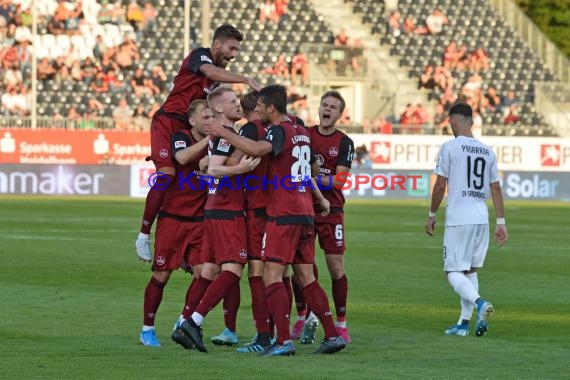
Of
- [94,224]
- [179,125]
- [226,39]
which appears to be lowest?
[94,224]

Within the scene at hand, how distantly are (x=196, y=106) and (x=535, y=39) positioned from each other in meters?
42.4

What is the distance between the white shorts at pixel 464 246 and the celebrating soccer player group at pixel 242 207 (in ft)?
3.39

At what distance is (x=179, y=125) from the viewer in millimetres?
11336

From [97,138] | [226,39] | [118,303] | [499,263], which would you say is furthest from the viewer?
[97,138]

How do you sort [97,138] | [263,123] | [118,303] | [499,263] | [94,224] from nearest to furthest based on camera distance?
1. [263,123]
2. [118,303]
3. [499,263]
4. [94,224]
5. [97,138]

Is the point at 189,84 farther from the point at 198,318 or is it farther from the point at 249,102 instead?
the point at 198,318

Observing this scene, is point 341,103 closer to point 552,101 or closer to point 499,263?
point 499,263

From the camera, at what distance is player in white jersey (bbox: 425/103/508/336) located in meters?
11.9

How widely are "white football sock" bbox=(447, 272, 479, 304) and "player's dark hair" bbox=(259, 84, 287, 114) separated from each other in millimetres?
2698

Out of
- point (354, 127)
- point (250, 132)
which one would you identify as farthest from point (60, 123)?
point (250, 132)

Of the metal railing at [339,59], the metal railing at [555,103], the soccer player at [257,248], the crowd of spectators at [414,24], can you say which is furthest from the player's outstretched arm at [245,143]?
the crowd of spectators at [414,24]

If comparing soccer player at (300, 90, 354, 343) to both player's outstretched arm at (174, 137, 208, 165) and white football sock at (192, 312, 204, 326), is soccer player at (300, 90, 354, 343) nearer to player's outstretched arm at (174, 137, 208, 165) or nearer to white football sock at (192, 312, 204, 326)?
player's outstretched arm at (174, 137, 208, 165)

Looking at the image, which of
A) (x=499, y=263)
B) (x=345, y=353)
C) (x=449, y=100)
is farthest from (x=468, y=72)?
(x=345, y=353)

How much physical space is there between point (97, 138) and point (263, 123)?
29.3m
